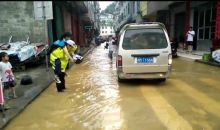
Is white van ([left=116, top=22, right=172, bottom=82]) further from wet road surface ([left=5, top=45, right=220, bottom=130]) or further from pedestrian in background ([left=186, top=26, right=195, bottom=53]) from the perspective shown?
pedestrian in background ([left=186, top=26, right=195, bottom=53])

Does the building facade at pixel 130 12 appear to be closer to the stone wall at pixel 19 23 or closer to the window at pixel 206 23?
the window at pixel 206 23

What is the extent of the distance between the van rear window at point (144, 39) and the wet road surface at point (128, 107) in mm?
1203

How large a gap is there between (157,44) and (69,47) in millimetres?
2717

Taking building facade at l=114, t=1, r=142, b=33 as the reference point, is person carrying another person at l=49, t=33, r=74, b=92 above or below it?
below

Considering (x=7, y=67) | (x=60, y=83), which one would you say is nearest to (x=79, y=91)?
(x=60, y=83)

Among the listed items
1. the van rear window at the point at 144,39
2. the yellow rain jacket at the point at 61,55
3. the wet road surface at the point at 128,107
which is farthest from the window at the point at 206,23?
the yellow rain jacket at the point at 61,55

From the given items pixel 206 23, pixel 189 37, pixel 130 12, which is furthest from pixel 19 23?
pixel 130 12

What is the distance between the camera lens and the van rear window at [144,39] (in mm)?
9156

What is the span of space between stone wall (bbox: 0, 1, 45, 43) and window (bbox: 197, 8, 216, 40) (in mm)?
11561

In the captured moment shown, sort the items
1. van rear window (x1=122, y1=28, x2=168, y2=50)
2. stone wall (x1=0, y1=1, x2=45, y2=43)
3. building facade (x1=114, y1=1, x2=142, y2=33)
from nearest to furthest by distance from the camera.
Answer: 1. van rear window (x1=122, y1=28, x2=168, y2=50)
2. stone wall (x1=0, y1=1, x2=45, y2=43)
3. building facade (x1=114, y1=1, x2=142, y2=33)

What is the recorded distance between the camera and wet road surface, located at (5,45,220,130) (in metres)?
5.52

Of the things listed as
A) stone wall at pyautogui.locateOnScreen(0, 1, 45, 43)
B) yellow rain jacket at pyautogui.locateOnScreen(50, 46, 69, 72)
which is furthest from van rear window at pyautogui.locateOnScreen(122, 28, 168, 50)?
stone wall at pyautogui.locateOnScreen(0, 1, 45, 43)

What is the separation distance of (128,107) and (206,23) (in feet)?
55.4

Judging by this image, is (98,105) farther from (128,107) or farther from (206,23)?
(206,23)
